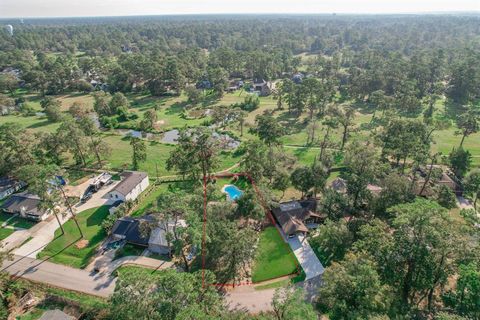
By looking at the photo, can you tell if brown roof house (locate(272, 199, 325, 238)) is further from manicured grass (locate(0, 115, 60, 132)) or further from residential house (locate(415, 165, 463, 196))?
manicured grass (locate(0, 115, 60, 132))

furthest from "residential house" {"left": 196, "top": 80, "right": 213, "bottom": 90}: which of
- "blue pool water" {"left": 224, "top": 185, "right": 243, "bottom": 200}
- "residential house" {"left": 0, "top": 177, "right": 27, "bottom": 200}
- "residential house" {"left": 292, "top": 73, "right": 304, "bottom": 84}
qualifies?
"residential house" {"left": 0, "top": 177, "right": 27, "bottom": 200}

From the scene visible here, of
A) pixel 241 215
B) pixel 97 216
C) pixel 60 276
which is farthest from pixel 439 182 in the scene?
pixel 60 276

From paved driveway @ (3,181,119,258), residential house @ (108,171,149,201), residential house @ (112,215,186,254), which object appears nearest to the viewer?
residential house @ (112,215,186,254)

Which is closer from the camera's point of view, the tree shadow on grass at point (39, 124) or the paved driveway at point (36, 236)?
the paved driveway at point (36, 236)

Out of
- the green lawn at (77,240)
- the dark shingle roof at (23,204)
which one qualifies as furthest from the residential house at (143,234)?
the dark shingle roof at (23,204)

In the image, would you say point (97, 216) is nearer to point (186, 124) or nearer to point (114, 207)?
point (114, 207)

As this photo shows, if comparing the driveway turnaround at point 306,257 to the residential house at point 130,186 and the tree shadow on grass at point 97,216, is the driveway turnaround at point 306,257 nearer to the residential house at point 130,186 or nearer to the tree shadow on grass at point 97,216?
the residential house at point 130,186
